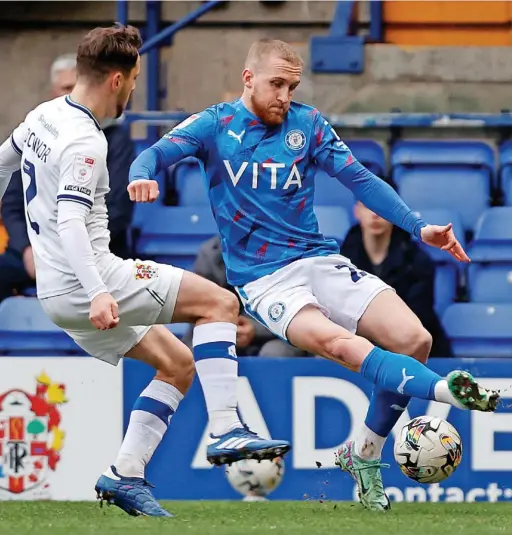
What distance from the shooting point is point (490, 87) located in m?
9.34

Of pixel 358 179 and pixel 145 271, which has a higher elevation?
pixel 358 179

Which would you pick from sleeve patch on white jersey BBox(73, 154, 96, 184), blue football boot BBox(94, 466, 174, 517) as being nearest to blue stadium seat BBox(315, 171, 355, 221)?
blue football boot BBox(94, 466, 174, 517)

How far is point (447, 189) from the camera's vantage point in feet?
29.6

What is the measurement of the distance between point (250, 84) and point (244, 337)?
237cm

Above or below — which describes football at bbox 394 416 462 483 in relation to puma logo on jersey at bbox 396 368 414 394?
below

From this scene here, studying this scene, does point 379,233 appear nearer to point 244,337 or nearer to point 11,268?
point 244,337

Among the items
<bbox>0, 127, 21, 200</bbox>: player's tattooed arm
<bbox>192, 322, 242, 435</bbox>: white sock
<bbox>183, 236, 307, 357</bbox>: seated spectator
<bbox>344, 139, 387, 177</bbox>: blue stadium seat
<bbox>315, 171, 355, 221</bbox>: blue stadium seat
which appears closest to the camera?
<bbox>192, 322, 242, 435</bbox>: white sock

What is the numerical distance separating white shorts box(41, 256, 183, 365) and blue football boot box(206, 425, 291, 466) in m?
0.55

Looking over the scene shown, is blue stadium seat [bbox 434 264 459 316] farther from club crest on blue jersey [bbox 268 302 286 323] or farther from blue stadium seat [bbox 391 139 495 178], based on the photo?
club crest on blue jersey [bbox 268 302 286 323]

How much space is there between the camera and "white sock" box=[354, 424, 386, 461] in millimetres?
6312

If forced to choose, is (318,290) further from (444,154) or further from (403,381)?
(444,154)

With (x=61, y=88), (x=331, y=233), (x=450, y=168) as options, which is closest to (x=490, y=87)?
(x=450, y=168)

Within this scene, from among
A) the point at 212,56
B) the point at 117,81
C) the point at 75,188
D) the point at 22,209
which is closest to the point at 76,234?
the point at 75,188

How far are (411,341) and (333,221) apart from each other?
2.85 metres
